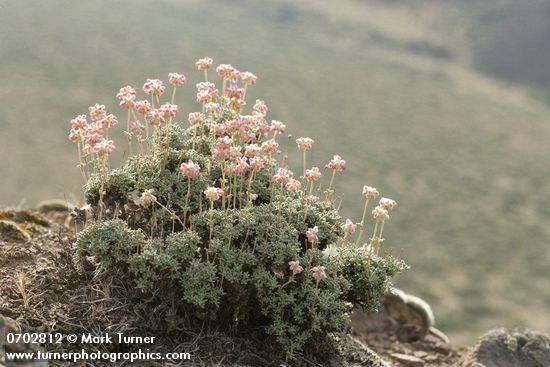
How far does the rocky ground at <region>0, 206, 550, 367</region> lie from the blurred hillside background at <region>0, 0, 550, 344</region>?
1.37 meters

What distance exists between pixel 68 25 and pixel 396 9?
1351 centimetres

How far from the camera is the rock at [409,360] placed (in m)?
5.64

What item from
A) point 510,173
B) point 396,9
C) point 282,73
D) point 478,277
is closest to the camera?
point 478,277

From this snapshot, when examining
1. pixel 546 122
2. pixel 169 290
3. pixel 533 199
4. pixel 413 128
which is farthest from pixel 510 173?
pixel 169 290

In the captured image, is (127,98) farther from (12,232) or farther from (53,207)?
(53,207)

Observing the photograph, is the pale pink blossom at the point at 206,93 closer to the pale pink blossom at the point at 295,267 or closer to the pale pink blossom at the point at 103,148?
the pale pink blossom at the point at 103,148

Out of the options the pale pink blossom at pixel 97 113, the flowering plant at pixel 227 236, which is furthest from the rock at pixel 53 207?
the pale pink blossom at pixel 97 113

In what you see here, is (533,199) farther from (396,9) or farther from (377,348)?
(396,9)

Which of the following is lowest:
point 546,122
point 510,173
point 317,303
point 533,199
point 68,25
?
point 317,303

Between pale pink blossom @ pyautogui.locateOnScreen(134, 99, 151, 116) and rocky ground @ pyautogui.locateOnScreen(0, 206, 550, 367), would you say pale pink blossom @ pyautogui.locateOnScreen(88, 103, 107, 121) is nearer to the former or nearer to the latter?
pale pink blossom @ pyautogui.locateOnScreen(134, 99, 151, 116)

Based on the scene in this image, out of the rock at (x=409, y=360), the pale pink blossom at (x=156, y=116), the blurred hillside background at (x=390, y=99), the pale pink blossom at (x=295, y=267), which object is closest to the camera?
the pale pink blossom at (x=295, y=267)

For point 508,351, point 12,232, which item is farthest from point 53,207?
point 508,351

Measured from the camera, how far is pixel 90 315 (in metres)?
3.88

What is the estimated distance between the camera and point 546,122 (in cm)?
1906
